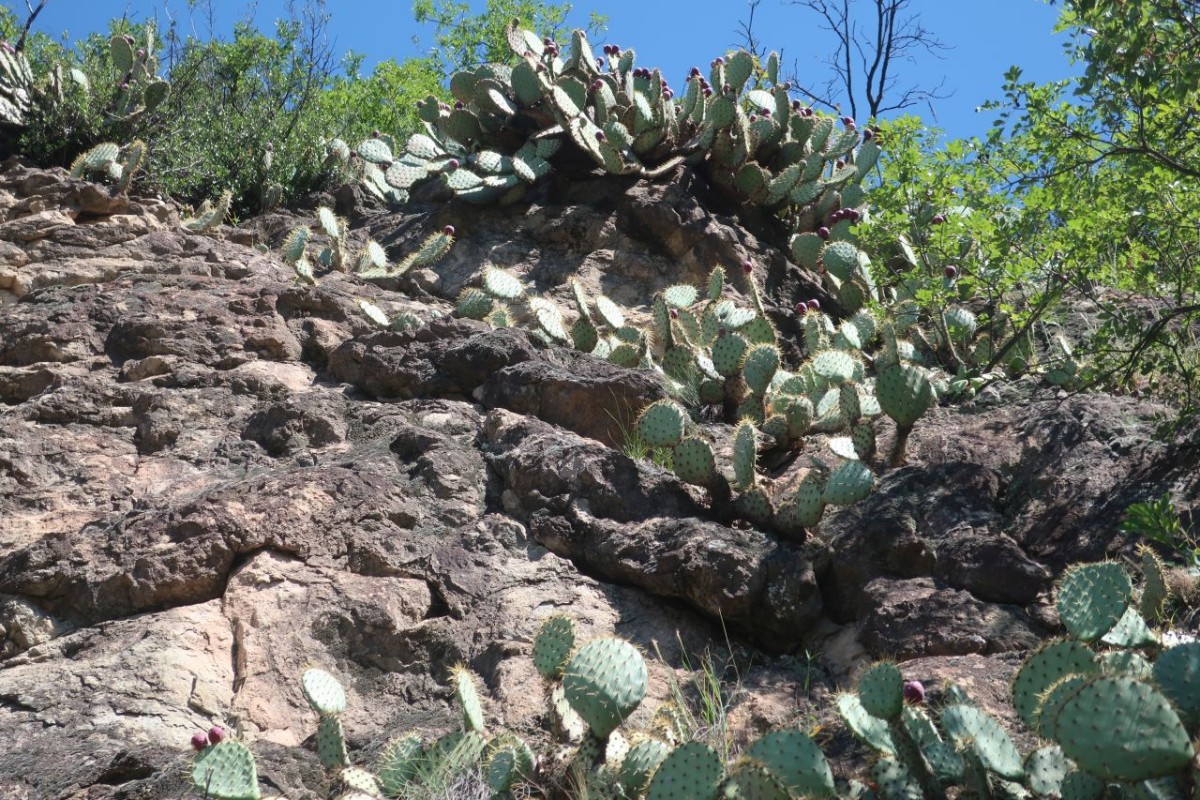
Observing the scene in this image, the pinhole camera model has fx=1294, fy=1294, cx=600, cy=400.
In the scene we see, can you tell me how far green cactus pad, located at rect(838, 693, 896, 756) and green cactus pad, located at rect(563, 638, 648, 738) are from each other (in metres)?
0.62

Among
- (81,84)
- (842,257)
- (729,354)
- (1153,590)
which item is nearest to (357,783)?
(1153,590)

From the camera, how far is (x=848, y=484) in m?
5.45

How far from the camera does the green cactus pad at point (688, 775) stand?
3531 mm

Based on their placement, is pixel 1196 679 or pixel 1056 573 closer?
pixel 1196 679

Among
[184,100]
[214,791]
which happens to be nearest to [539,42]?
[184,100]

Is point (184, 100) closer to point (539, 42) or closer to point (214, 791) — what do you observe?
point (539, 42)

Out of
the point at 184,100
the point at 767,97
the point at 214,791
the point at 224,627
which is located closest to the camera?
the point at 214,791

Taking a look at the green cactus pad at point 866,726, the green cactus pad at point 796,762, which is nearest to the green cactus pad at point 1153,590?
the green cactus pad at point 866,726

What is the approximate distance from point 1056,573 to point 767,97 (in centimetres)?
570

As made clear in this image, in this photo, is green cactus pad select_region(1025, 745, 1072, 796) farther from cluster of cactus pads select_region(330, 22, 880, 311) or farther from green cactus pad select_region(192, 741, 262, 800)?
cluster of cactus pads select_region(330, 22, 880, 311)

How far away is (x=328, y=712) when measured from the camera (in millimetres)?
4238

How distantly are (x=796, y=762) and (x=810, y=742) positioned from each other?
3.2 inches

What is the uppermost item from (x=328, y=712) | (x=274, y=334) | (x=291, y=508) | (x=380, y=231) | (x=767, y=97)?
(x=767, y=97)

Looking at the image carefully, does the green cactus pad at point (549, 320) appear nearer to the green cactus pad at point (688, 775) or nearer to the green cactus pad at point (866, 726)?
the green cactus pad at point (866, 726)
